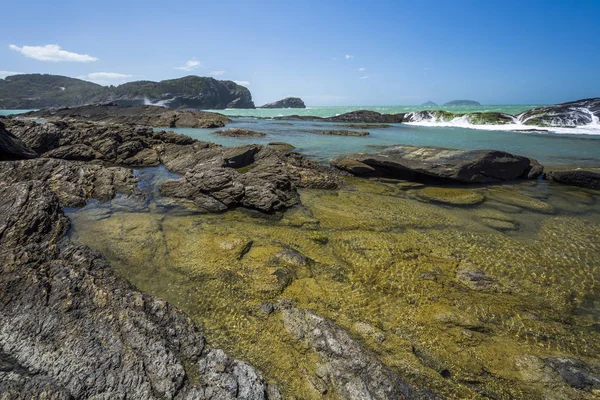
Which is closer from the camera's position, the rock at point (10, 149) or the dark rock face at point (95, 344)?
the dark rock face at point (95, 344)

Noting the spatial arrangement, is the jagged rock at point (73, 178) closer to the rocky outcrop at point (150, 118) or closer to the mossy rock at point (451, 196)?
the mossy rock at point (451, 196)

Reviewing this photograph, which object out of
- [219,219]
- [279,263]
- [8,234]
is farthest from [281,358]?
[8,234]

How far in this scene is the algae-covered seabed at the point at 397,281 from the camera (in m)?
4.41

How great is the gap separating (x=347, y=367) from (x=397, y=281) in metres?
2.85

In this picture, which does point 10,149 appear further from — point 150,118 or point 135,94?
point 135,94

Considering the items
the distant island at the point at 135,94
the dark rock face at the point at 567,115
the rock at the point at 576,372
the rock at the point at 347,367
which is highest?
the distant island at the point at 135,94

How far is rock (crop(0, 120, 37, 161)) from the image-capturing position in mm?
13836

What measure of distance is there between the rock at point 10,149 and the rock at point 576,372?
69.3 feet

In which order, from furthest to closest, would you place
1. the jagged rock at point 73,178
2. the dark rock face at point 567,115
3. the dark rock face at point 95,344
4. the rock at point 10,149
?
the dark rock face at point 567,115, the rock at point 10,149, the jagged rock at point 73,178, the dark rock face at point 95,344

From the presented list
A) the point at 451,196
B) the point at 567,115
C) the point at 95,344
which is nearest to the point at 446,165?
the point at 451,196

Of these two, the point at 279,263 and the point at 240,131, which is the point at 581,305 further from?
the point at 240,131

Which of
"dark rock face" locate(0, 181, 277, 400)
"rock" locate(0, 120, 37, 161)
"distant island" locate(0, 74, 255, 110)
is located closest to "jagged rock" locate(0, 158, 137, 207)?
"rock" locate(0, 120, 37, 161)

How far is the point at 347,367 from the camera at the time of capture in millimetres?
4090

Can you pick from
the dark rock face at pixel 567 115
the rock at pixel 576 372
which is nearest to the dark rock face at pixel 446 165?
the rock at pixel 576 372
